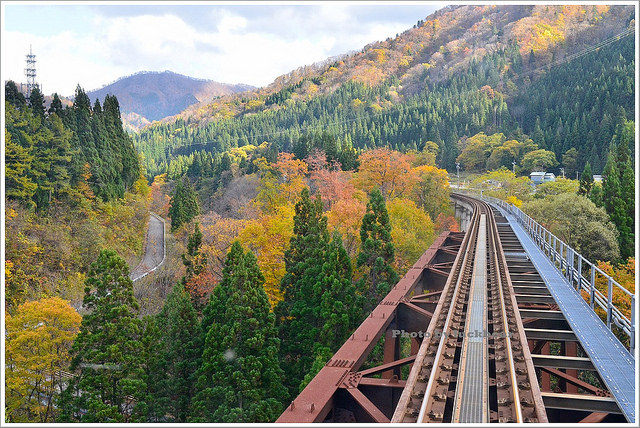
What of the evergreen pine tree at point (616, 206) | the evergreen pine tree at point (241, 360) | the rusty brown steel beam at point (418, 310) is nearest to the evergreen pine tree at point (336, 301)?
the evergreen pine tree at point (241, 360)

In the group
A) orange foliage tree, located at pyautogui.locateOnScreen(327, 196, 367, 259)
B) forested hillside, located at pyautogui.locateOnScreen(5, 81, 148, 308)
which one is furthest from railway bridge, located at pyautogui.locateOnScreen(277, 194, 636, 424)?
forested hillside, located at pyautogui.locateOnScreen(5, 81, 148, 308)

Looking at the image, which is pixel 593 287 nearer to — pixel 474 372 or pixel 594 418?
pixel 594 418

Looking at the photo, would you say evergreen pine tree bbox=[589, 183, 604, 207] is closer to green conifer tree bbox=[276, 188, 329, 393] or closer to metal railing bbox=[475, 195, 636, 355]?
metal railing bbox=[475, 195, 636, 355]

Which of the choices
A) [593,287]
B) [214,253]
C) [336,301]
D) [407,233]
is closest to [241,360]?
[336,301]

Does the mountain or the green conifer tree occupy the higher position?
the mountain

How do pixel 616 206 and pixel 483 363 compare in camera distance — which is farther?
pixel 616 206

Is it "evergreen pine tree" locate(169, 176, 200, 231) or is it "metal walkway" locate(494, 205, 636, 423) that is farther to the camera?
"evergreen pine tree" locate(169, 176, 200, 231)
